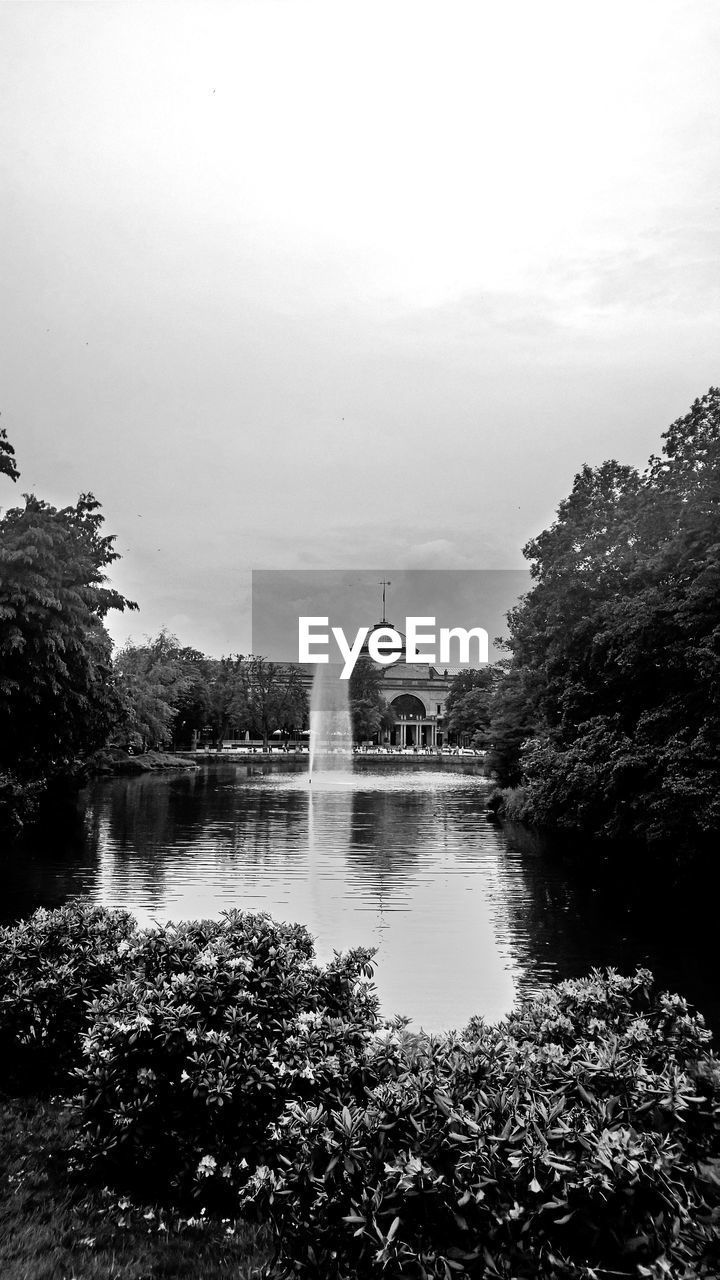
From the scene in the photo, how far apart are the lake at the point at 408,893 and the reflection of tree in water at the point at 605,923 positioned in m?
0.04

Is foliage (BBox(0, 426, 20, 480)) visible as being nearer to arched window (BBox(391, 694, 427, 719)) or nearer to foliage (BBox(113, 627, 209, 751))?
foliage (BBox(113, 627, 209, 751))

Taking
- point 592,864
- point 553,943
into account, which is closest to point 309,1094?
point 553,943

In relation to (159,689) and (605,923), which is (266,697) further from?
(605,923)

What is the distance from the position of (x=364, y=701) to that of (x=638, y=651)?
236 feet

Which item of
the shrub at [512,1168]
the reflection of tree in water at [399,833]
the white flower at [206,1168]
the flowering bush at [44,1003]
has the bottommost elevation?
the reflection of tree in water at [399,833]

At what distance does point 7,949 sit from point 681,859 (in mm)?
13145

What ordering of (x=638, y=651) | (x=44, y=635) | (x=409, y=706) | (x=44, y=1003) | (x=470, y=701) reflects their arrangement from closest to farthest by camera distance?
(x=44, y=1003) < (x=44, y=635) < (x=638, y=651) < (x=470, y=701) < (x=409, y=706)

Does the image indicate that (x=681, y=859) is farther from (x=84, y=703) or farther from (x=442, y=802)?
(x=442, y=802)

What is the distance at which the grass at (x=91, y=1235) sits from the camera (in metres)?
3.40

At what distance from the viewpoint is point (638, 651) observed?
16.1m

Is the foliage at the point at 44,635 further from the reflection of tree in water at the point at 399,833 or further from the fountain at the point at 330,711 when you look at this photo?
the fountain at the point at 330,711

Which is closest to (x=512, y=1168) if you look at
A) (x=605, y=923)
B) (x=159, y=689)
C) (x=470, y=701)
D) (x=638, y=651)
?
(x=605, y=923)

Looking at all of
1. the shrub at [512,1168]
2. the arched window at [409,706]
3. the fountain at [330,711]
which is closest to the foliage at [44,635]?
the shrub at [512,1168]

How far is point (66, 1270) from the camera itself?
3.38 m
